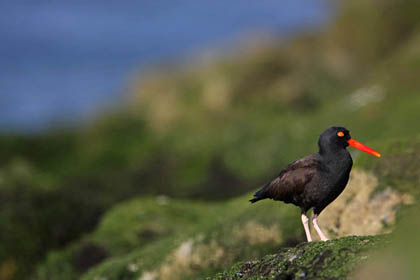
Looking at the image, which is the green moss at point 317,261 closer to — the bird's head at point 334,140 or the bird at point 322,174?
the bird at point 322,174

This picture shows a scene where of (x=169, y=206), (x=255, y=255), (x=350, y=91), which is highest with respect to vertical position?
(x=350, y=91)

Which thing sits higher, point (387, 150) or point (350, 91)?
point (350, 91)

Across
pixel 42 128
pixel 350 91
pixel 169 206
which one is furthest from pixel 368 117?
pixel 42 128

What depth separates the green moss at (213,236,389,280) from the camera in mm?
8531

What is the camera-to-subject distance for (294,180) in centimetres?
1162

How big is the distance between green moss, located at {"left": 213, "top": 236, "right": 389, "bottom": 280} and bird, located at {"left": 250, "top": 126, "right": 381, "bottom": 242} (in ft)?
5.27

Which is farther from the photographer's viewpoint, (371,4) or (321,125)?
(371,4)

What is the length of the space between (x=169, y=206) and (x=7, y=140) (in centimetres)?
2076

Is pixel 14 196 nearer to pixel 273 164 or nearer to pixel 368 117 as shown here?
pixel 273 164

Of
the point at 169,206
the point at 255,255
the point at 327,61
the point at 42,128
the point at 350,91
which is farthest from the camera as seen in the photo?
the point at 42,128

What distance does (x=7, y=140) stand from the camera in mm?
39469

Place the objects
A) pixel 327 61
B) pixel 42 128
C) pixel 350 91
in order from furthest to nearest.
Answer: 1. pixel 42 128
2. pixel 327 61
3. pixel 350 91

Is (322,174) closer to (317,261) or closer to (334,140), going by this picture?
(334,140)

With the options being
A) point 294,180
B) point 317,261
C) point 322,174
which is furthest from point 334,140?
point 317,261
